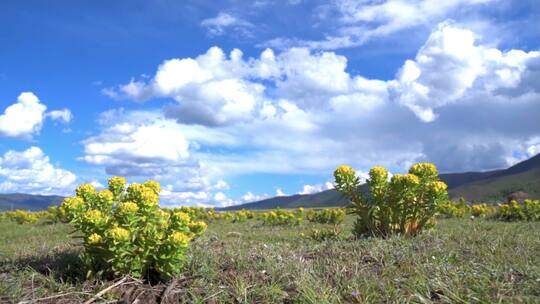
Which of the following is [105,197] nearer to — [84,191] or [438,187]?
[84,191]

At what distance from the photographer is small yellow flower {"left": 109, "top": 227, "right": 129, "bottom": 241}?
15.2ft

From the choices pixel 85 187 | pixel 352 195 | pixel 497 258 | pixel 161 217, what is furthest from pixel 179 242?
pixel 352 195

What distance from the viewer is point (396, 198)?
310 inches

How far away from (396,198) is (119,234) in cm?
479

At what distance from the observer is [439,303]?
4.17 metres

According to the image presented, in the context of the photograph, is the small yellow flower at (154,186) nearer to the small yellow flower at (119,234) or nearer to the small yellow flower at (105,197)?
the small yellow flower at (105,197)

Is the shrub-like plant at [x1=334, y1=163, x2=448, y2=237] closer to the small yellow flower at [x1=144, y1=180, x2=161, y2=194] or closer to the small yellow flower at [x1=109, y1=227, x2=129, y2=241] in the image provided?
the small yellow flower at [x1=144, y1=180, x2=161, y2=194]

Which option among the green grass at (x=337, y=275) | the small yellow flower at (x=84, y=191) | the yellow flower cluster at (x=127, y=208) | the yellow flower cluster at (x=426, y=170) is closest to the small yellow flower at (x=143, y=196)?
the yellow flower cluster at (x=127, y=208)

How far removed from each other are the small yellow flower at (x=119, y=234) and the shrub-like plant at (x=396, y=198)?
4.44 m

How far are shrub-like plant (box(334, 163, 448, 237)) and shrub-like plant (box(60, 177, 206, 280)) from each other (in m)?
3.96

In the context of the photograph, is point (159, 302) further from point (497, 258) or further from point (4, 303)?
point (497, 258)

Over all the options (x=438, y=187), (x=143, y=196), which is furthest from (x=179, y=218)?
(x=438, y=187)

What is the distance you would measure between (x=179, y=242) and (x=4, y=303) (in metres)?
1.75

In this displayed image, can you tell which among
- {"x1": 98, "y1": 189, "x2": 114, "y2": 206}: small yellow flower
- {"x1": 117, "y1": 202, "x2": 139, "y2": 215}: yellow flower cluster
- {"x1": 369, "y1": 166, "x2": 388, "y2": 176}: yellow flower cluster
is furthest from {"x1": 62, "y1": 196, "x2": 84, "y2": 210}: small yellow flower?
{"x1": 369, "y1": 166, "x2": 388, "y2": 176}: yellow flower cluster
